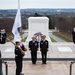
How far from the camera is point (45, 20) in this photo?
16.9 metres

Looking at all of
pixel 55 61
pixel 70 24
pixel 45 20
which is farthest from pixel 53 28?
pixel 55 61

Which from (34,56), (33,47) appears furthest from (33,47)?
(34,56)

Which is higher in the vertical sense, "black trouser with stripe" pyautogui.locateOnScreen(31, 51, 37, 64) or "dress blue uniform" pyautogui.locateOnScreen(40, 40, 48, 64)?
"dress blue uniform" pyautogui.locateOnScreen(40, 40, 48, 64)

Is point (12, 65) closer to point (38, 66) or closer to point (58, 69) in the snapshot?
point (38, 66)

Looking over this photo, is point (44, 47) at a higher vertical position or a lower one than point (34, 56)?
higher

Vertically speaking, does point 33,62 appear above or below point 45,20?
below

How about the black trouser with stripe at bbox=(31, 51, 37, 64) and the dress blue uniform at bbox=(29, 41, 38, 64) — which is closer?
the dress blue uniform at bbox=(29, 41, 38, 64)

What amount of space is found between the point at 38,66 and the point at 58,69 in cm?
95

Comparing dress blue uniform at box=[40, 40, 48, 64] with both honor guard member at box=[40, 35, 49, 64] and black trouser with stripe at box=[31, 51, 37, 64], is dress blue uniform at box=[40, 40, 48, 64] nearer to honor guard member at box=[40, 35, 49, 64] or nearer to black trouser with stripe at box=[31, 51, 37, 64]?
honor guard member at box=[40, 35, 49, 64]

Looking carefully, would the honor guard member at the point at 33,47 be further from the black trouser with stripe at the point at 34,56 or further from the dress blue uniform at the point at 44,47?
the dress blue uniform at the point at 44,47

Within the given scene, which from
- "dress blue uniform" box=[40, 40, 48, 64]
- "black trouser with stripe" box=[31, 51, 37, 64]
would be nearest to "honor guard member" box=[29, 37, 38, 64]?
"black trouser with stripe" box=[31, 51, 37, 64]

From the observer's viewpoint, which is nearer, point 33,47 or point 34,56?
point 33,47

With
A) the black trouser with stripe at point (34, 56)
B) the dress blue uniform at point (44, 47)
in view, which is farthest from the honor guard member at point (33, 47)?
the dress blue uniform at point (44, 47)

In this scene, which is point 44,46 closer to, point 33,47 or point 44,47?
point 44,47
